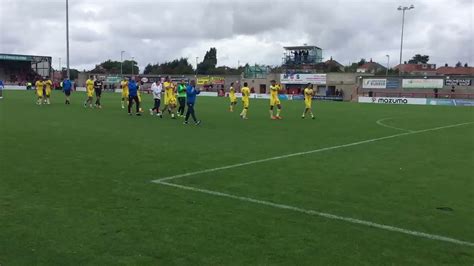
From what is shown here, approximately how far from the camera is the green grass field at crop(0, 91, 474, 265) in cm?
481

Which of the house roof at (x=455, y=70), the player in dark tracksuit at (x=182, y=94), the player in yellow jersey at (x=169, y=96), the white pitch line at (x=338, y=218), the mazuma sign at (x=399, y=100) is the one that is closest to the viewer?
the white pitch line at (x=338, y=218)

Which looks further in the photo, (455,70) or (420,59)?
(420,59)

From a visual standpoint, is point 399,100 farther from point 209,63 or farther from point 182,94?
point 209,63

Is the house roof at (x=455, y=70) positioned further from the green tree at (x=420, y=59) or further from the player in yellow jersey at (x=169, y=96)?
the player in yellow jersey at (x=169, y=96)

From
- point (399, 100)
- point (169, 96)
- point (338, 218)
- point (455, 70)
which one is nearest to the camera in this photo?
point (338, 218)

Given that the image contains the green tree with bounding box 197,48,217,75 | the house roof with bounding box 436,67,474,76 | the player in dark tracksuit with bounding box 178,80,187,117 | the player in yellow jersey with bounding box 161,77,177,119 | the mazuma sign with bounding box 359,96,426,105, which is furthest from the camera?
the green tree with bounding box 197,48,217,75

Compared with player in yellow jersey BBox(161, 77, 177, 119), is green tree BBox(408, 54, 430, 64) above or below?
above

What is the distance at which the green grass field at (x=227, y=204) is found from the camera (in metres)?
4.81

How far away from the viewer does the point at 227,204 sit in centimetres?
665

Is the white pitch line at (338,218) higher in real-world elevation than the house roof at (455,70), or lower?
lower

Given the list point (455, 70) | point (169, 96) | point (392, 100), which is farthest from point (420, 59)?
point (169, 96)

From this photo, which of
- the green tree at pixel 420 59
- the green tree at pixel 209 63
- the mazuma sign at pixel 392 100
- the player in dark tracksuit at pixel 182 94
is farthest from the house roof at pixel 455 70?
the player in dark tracksuit at pixel 182 94

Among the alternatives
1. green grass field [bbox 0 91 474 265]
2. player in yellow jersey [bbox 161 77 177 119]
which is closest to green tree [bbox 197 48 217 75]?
player in yellow jersey [bbox 161 77 177 119]

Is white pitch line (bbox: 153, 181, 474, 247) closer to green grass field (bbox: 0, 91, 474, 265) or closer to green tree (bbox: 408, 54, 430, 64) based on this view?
green grass field (bbox: 0, 91, 474, 265)
